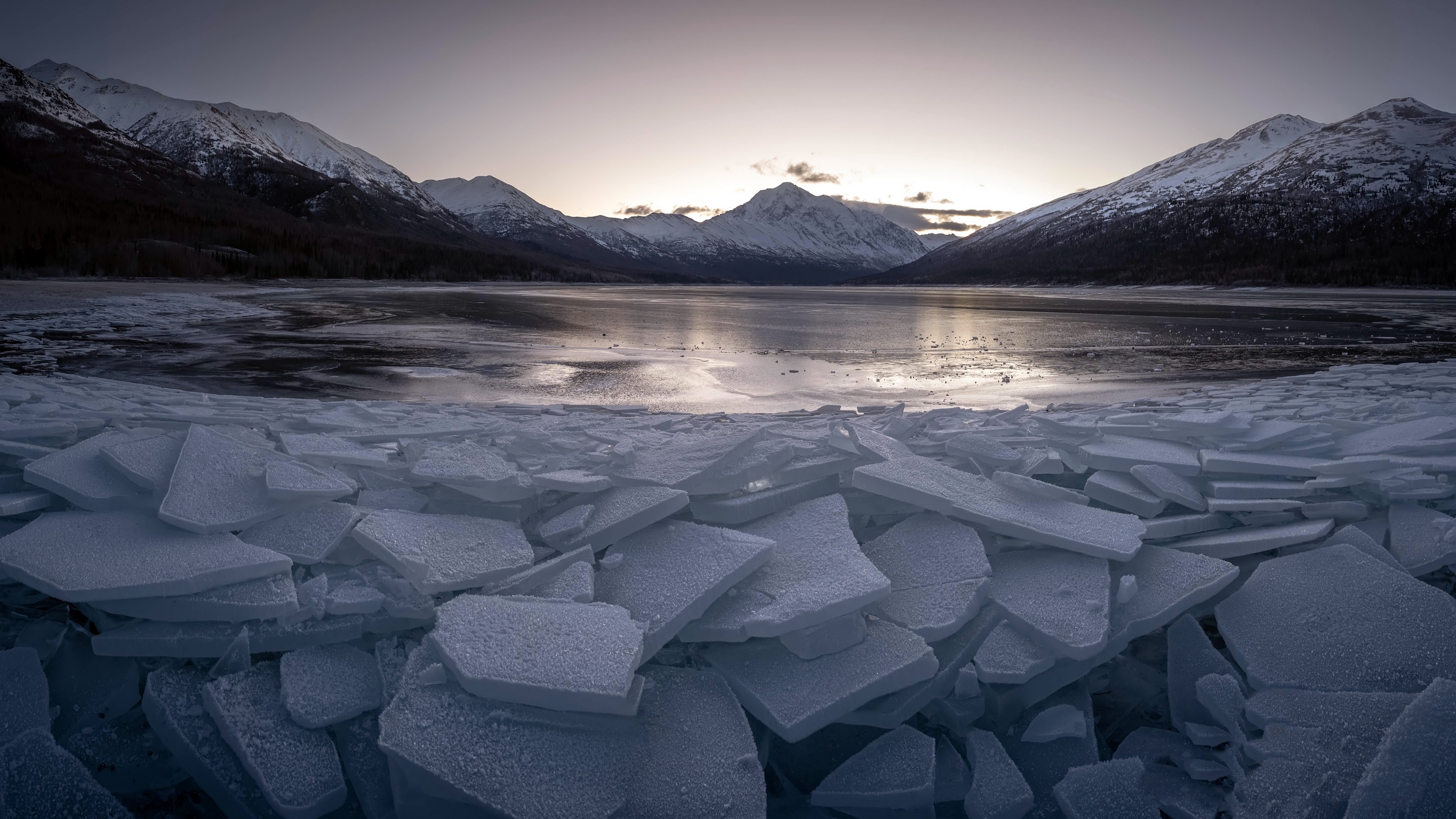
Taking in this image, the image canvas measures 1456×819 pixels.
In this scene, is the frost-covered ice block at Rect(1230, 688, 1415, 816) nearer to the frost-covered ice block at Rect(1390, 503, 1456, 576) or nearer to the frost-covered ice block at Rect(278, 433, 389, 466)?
the frost-covered ice block at Rect(1390, 503, 1456, 576)

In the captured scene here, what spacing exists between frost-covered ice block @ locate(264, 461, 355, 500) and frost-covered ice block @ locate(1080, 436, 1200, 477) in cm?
383

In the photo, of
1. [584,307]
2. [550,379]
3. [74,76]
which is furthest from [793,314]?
[74,76]

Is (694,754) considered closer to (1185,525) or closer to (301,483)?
(301,483)

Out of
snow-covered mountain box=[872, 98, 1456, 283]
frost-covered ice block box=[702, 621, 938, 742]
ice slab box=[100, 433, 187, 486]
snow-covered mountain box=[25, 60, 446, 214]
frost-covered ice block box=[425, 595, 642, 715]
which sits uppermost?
snow-covered mountain box=[25, 60, 446, 214]

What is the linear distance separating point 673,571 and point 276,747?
1.32 m

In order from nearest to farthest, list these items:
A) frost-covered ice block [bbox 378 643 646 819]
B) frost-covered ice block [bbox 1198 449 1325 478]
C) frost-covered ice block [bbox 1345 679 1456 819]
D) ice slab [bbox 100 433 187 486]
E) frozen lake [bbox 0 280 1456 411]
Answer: frost-covered ice block [bbox 1345 679 1456 819] < frost-covered ice block [bbox 378 643 646 819] < ice slab [bbox 100 433 187 486] < frost-covered ice block [bbox 1198 449 1325 478] < frozen lake [bbox 0 280 1456 411]

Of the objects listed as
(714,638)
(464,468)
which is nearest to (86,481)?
(464,468)

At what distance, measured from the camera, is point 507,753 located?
1927mm

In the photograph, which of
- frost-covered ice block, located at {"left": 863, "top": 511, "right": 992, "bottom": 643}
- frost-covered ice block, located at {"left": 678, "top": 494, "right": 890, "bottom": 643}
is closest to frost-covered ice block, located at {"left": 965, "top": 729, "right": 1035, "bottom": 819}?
frost-covered ice block, located at {"left": 863, "top": 511, "right": 992, "bottom": 643}

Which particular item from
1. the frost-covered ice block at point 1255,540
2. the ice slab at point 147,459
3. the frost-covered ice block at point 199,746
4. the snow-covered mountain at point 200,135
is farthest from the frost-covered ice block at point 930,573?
the snow-covered mountain at point 200,135

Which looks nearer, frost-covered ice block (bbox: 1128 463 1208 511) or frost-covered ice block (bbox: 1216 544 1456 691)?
frost-covered ice block (bbox: 1216 544 1456 691)

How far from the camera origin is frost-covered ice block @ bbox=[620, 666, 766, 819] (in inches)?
75.3

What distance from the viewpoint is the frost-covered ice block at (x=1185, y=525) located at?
308cm

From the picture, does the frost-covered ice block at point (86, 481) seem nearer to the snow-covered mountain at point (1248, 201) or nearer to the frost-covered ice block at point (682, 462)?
the frost-covered ice block at point (682, 462)
